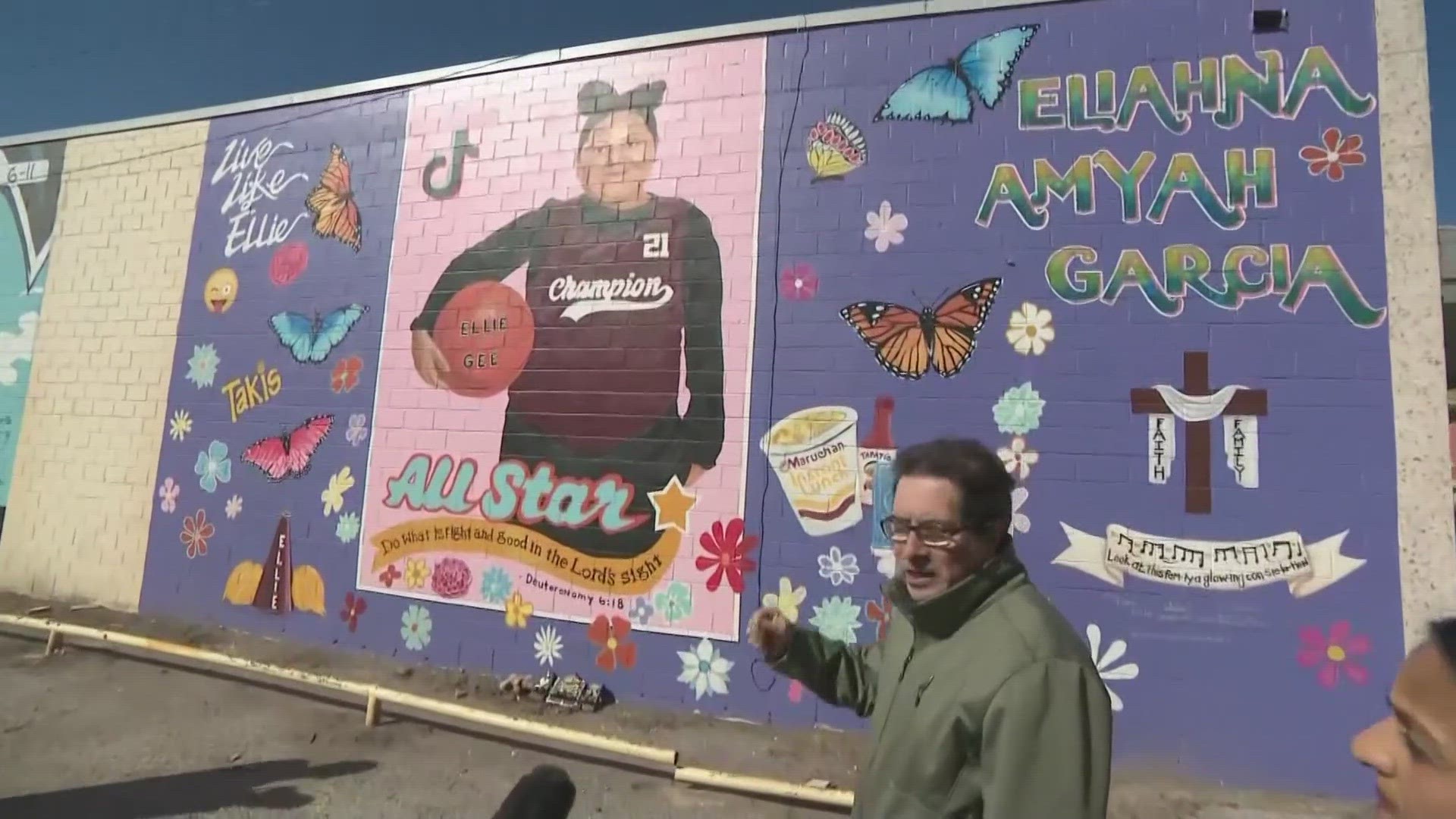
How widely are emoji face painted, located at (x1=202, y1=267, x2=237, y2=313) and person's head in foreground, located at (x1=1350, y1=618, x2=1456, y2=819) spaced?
28.1ft

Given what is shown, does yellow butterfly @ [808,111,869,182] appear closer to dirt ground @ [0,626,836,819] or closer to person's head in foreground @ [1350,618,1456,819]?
dirt ground @ [0,626,836,819]

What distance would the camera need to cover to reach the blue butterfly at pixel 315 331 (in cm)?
691

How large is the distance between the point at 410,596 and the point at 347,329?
2366mm

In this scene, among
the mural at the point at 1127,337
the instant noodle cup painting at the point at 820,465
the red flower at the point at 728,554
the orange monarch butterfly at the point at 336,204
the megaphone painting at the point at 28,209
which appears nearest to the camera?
the mural at the point at 1127,337

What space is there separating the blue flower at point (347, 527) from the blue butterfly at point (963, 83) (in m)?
5.14

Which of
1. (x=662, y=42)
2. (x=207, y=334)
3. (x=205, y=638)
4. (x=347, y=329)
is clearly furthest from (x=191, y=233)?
(x=662, y=42)

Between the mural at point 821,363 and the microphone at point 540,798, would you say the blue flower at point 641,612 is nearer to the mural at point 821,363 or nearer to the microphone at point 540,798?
the mural at point 821,363

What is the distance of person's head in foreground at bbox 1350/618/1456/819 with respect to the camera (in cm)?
87

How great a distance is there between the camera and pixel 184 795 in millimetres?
4348

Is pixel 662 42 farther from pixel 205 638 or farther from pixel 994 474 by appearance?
pixel 205 638

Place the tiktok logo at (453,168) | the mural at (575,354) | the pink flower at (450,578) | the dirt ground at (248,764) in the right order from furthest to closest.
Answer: the tiktok logo at (453,168) → the pink flower at (450,578) → the mural at (575,354) → the dirt ground at (248,764)

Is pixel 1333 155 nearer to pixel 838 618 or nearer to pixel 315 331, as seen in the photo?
pixel 838 618

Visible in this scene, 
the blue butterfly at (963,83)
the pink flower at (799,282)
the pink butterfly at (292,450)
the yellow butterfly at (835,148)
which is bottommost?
the pink butterfly at (292,450)

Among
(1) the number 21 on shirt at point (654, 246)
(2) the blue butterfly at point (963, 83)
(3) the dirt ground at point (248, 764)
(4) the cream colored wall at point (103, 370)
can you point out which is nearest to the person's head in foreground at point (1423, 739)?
(3) the dirt ground at point (248, 764)
